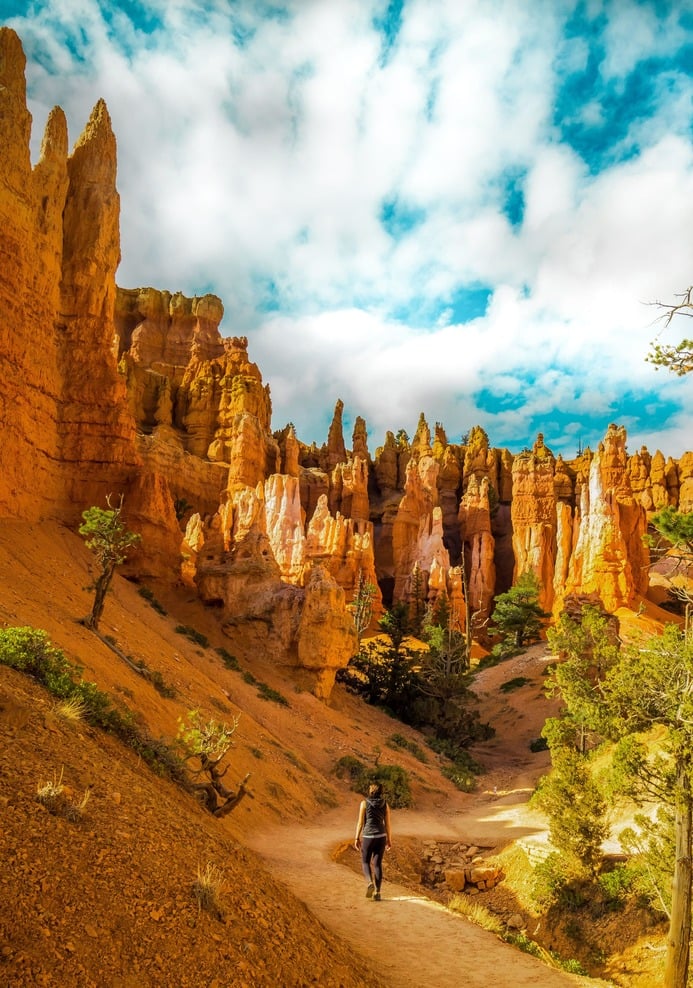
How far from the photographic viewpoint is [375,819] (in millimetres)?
9711

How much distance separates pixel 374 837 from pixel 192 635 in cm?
1755

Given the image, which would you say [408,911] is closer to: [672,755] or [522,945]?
[522,945]

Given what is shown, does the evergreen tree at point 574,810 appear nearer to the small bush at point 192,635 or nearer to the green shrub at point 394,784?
the green shrub at point 394,784

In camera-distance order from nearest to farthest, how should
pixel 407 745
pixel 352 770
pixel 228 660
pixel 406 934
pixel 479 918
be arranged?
pixel 406 934 < pixel 479 918 < pixel 352 770 < pixel 228 660 < pixel 407 745

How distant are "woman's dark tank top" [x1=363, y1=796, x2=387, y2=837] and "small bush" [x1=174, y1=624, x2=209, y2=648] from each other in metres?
16.8

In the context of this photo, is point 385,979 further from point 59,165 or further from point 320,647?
point 59,165

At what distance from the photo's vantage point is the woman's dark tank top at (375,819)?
963 cm

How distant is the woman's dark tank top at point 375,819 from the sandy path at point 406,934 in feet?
2.94

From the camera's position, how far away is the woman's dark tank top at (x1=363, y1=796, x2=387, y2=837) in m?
9.63

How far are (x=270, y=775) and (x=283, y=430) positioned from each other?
57566 millimetres

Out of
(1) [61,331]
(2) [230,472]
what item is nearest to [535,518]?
(2) [230,472]

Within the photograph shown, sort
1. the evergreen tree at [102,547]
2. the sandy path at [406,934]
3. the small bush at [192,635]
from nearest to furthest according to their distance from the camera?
the sandy path at [406,934] < the evergreen tree at [102,547] < the small bush at [192,635]

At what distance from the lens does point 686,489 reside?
256 feet

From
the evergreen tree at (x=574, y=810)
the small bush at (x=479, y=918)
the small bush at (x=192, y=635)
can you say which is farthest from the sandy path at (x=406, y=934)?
Result: the small bush at (x=192, y=635)
